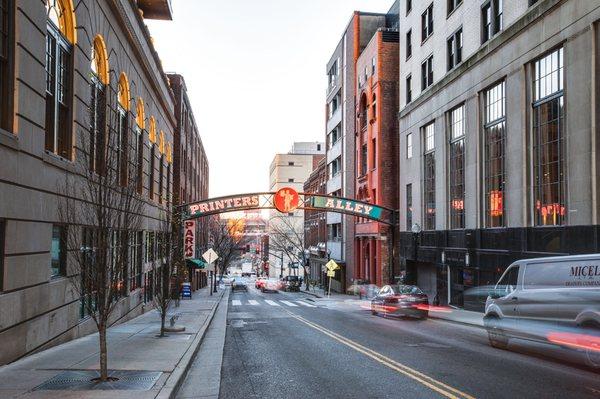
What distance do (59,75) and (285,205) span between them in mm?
22742

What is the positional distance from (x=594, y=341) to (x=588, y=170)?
9477 mm

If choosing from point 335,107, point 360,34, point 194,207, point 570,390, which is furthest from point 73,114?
point 335,107

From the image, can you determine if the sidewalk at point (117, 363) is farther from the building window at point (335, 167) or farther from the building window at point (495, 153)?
the building window at point (335, 167)

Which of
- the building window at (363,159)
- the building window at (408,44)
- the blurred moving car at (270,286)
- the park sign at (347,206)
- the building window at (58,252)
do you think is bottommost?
the blurred moving car at (270,286)

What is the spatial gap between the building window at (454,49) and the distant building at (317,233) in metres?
37.4

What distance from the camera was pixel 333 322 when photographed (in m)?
22.6

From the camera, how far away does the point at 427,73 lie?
35875 millimetres

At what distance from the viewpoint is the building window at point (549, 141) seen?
68.0 ft

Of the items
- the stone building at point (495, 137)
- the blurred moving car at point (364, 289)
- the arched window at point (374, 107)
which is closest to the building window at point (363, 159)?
the arched window at point (374, 107)

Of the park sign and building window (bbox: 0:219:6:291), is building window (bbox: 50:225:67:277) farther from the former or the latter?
the park sign

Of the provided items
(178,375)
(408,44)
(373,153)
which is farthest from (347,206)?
(178,375)

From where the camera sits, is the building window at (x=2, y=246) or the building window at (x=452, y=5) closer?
the building window at (x=2, y=246)

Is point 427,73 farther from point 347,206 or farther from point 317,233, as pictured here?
point 317,233

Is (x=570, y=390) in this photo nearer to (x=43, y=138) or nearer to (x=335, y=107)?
(x=43, y=138)
